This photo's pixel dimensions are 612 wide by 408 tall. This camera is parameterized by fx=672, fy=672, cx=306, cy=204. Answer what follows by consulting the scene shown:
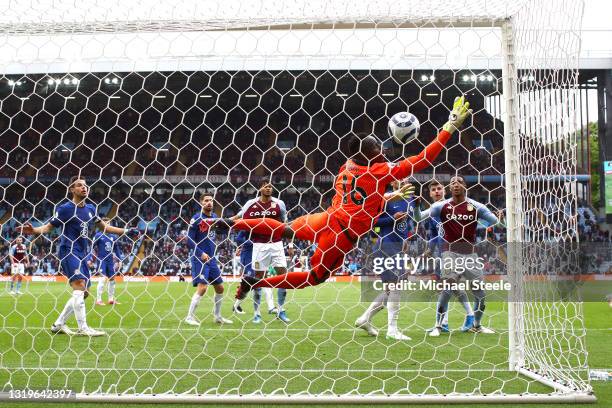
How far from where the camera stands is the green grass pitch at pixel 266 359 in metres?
4.59

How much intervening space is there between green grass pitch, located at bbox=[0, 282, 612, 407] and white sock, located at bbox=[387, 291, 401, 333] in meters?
0.19

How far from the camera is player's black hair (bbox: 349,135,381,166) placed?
4.99 m

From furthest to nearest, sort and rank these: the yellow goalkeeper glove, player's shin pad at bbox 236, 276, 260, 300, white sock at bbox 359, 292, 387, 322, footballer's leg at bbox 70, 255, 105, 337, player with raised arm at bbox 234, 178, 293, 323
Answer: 1. player with raised arm at bbox 234, 178, 293, 323
2. white sock at bbox 359, 292, 387, 322
3. footballer's leg at bbox 70, 255, 105, 337
4. player's shin pad at bbox 236, 276, 260, 300
5. the yellow goalkeeper glove

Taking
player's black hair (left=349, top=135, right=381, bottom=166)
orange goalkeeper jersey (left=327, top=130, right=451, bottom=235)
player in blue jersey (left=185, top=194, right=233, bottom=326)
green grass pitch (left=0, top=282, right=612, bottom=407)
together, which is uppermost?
player's black hair (left=349, top=135, right=381, bottom=166)

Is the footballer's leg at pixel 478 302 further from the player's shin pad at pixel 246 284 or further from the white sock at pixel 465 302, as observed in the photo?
the player's shin pad at pixel 246 284

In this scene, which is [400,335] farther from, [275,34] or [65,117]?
[65,117]

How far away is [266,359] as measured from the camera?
5.74 metres

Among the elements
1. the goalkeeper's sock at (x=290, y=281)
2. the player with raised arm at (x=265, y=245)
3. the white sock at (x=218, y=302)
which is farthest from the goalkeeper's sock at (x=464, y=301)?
the goalkeeper's sock at (x=290, y=281)

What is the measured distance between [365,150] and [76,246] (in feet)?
12.7

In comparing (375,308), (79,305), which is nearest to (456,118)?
(375,308)

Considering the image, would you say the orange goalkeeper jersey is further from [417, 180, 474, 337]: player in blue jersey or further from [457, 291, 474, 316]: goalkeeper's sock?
[457, 291, 474, 316]: goalkeeper's sock

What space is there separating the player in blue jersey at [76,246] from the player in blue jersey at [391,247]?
264 cm

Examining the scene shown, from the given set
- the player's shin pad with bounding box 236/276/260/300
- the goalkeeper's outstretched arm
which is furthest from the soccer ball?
the player's shin pad with bounding box 236/276/260/300

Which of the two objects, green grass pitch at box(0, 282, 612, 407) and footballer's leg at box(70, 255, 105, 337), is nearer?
green grass pitch at box(0, 282, 612, 407)
